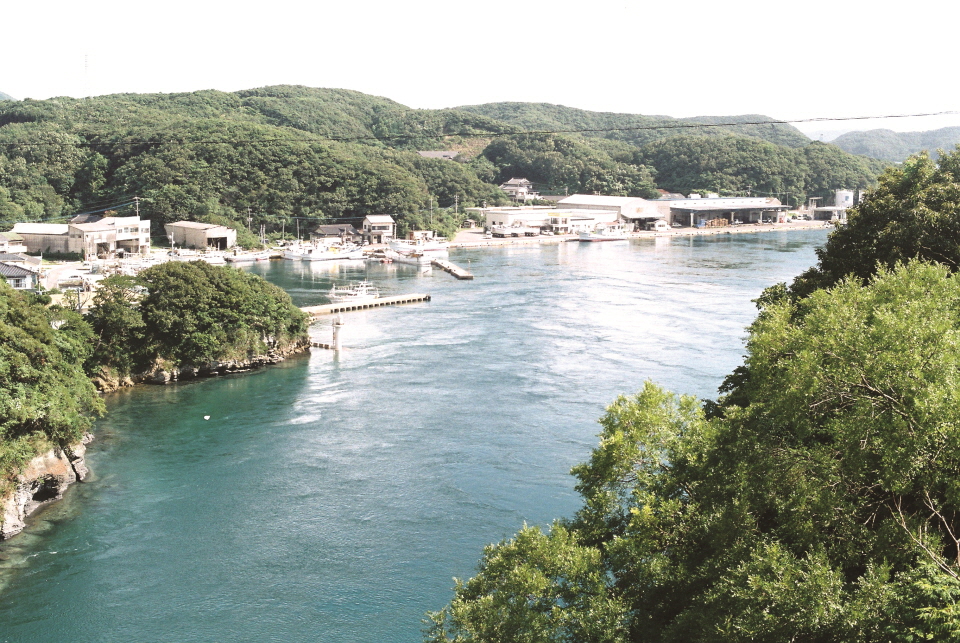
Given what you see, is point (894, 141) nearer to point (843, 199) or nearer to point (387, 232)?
point (843, 199)

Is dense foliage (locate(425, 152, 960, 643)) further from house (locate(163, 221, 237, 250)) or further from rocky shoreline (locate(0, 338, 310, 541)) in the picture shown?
house (locate(163, 221, 237, 250))

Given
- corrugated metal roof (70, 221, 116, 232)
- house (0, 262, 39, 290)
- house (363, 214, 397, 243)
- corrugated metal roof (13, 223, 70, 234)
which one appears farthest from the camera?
house (363, 214, 397, 243)

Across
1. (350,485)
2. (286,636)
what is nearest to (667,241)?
(350,485)

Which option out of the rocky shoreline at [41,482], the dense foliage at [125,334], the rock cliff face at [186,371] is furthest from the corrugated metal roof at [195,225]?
the rocky shoreline at [41,482]

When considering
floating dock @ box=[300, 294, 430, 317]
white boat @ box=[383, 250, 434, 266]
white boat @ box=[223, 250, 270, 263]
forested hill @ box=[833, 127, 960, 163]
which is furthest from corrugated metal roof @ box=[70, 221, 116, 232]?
forested hill @ box=[833, 127, 960, 163]

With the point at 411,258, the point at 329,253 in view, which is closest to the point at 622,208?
the point at 411,258
